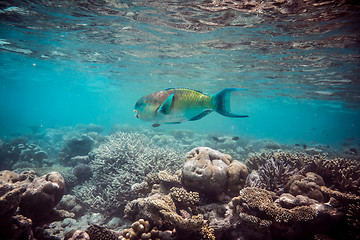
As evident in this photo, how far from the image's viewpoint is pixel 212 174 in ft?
13.6

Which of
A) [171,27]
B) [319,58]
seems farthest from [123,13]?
[319,58]

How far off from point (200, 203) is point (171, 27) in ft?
34.4

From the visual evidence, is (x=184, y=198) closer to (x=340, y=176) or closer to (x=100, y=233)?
(x=100, y=233)

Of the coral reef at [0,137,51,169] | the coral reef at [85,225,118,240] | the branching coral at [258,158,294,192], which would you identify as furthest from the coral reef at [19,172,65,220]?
the coral reef at [0,137,51,169]

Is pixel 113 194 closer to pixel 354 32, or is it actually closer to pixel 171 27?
pixel 171 27

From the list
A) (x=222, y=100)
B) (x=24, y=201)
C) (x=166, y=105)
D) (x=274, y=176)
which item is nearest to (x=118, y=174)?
(x=24, y=201)

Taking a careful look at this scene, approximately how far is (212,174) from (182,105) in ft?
7.77

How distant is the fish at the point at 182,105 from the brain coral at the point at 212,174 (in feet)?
6.76

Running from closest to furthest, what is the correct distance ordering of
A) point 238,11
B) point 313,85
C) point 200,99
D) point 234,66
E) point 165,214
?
point 200,99, point 165,214, point 238,11, point 234,66, point 313,85

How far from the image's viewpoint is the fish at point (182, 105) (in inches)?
100

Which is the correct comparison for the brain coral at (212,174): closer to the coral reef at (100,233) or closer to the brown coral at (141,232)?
the brown coral at (141,232)

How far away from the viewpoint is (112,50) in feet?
52.6

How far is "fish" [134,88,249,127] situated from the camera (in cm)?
255

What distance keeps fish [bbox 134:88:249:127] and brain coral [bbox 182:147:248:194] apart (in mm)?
2059
